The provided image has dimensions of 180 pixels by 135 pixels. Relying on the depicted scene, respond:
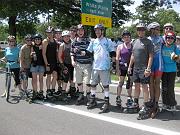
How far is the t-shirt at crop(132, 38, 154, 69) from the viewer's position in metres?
8.88

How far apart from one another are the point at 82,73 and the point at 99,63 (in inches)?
38.3

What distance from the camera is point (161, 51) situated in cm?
909

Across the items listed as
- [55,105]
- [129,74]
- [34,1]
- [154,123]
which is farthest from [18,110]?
[34,1]

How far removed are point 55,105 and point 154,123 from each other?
316cm

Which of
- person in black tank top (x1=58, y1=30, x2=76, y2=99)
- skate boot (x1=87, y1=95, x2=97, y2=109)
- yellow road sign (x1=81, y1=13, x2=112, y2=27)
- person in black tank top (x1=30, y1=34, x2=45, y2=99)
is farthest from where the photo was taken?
yellow road sign (x1=81, y1=13, x2=112, y2=27)

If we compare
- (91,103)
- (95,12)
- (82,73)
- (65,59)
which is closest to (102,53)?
(82,73)

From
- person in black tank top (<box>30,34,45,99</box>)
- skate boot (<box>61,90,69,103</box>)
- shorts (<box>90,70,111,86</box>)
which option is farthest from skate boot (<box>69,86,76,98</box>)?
shorts (<box>90,70,111,86</box>)

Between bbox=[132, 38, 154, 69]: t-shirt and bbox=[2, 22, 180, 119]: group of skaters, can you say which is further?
bbox=[2, 22, 180, 119]: group of skaters

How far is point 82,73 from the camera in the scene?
1055 centimetres

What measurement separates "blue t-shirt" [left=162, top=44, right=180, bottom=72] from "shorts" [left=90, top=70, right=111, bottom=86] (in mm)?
1431

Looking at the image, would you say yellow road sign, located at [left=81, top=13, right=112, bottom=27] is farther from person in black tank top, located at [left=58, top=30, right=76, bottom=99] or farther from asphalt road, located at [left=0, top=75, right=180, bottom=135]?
asphalt road, located at [left=0, top=75, right=180, bottom=135]

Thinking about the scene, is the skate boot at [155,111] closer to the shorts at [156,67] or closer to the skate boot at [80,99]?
the shorts at [156,67]

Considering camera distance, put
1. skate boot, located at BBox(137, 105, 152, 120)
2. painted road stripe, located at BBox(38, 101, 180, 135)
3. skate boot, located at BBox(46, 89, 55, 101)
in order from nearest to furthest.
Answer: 1. painted road stripe, located at BBox(38, 101, 180, 135)
2. skate boot, located at BBox(137, 105, 152, 120)
3. skate boot, located at BBox(46, 89, 55, 101)

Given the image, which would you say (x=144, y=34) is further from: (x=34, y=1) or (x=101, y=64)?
(x=34, y=1)
